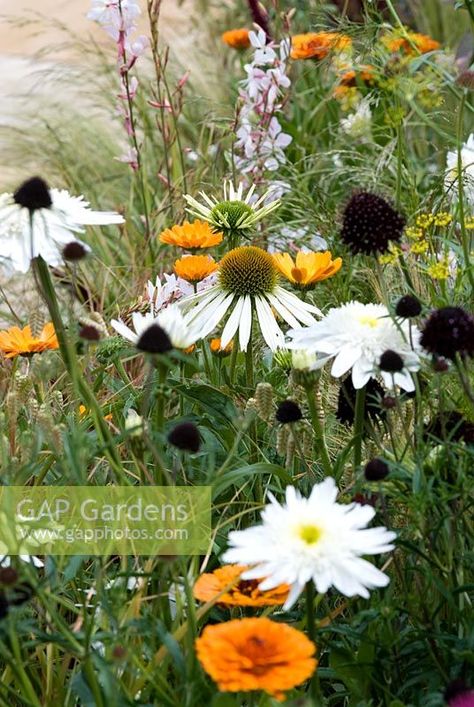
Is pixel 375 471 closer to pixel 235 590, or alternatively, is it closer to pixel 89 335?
pixel 235 590

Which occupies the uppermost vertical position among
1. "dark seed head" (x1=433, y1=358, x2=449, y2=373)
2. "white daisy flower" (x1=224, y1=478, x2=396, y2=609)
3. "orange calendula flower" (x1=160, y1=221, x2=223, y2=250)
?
"orange calendula flower" (x1=160, y1=221, x2=223, y2=250)

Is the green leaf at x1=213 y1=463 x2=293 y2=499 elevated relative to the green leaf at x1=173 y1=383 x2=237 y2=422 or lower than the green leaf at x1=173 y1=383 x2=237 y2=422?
lower

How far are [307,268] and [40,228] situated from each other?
1.89 feet

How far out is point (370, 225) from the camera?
147 cm

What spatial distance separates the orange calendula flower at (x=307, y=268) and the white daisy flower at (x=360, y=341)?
1.19 ft

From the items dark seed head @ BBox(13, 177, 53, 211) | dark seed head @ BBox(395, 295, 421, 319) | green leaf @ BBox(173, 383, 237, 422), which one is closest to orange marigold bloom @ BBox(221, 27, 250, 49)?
green leaf @ BBox(173, 383, 237, 422)

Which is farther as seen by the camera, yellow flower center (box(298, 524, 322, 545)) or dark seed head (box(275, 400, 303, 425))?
dark seed head (box(275, 400, 303, 425))

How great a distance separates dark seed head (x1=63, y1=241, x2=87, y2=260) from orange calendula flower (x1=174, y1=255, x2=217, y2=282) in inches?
25.5

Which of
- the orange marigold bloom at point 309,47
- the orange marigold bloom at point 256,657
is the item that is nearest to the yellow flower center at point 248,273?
the orange marigold bloom at point 256,657

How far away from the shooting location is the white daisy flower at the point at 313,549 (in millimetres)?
1087

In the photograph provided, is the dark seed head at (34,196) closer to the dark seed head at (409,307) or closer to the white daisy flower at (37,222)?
the white daisy flower at (37,222)

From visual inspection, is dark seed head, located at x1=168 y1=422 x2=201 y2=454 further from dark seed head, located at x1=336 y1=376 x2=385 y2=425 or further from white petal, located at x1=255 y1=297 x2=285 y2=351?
white petal, located at x1=255 y1=297 x2=285 y2=351

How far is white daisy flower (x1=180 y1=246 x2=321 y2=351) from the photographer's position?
1857mm

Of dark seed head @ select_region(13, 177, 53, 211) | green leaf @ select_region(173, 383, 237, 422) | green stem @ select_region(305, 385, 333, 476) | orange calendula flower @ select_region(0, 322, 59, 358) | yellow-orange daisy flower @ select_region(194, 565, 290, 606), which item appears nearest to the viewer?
yellow-orange daisy flower @ select_region(194, 565, 290, 606)
